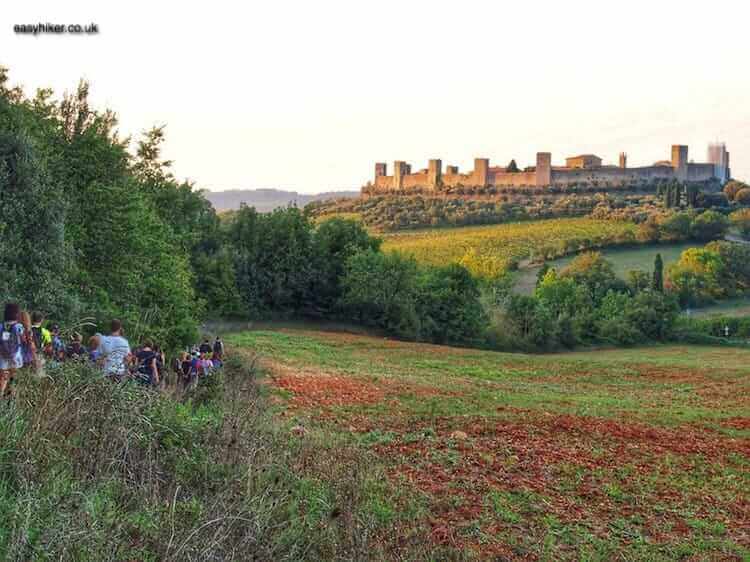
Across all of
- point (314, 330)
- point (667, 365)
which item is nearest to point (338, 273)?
point (314, 330)

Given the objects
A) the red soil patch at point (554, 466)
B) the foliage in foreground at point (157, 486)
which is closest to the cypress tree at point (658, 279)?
the red soil patch at point (554, 466)

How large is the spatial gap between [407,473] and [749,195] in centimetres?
14379

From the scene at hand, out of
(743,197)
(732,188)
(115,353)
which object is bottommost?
(115,353)

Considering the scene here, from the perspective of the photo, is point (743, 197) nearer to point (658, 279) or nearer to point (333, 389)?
point (658, 279)

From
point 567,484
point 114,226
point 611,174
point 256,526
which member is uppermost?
point 611,174

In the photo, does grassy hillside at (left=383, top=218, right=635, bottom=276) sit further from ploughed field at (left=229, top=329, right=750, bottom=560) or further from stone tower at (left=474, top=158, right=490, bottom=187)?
ploughed field at (left=229, top=329, right=750, bottom=560)

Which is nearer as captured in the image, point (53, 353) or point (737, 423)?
point (53, 353)

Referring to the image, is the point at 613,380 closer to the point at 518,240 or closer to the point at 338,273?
the point at 338,273

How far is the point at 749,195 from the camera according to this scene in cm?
13738

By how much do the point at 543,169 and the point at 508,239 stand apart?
212ft

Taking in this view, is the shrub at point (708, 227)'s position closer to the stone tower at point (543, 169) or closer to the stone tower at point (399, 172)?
the stone tower at point (543, 169)

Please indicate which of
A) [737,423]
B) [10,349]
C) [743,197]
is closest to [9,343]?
[10,349]

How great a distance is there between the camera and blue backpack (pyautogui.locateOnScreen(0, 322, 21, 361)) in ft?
27.4

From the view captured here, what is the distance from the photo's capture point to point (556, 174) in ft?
538
